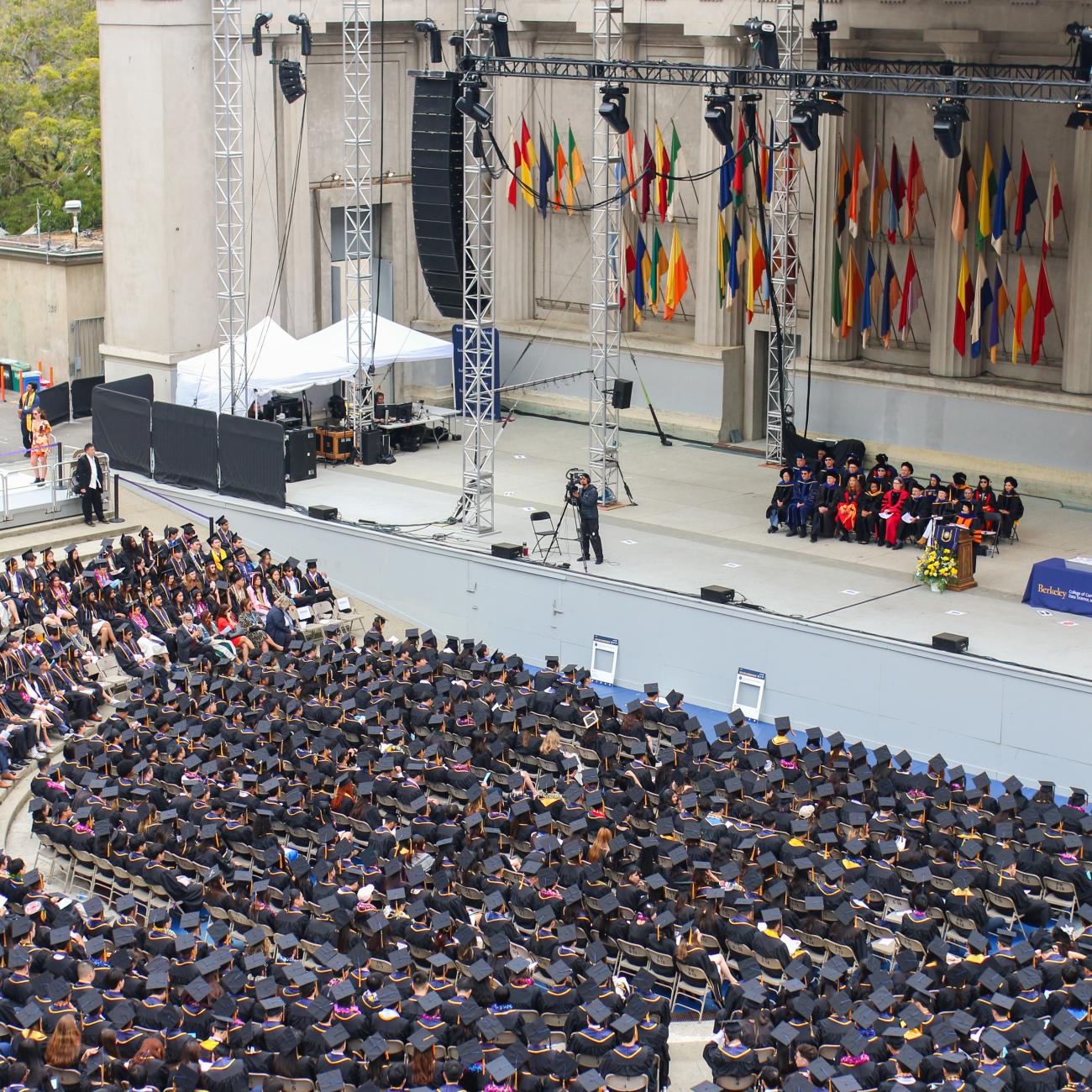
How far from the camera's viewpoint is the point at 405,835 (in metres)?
18.7

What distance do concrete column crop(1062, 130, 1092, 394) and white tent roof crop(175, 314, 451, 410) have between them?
10.8 metres

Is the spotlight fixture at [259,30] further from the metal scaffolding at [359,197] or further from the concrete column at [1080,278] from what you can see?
the concrete column at [1080,278]

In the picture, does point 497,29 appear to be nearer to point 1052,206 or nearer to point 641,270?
point 641,270

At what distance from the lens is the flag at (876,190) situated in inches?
1314

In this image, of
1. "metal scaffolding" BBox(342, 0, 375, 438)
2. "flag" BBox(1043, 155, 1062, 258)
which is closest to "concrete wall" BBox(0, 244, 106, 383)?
"metal scaffolding" BBox(342, 0, 375, 438)

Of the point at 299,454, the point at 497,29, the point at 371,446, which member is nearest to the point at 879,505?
the point at 497,29

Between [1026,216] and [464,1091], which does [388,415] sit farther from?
[464,1091]

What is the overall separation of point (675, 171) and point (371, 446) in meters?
7.55

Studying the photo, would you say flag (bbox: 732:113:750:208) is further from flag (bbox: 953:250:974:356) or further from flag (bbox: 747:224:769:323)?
flag (bbox: 953:250:974:356)

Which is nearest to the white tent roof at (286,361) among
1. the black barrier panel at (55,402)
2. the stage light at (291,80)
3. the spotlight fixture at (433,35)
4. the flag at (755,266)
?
the black barrier panel at (55,402)

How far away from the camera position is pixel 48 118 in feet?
166

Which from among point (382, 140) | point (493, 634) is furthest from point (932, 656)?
point (382, 140)

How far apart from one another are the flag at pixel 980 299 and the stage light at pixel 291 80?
38.5 ft

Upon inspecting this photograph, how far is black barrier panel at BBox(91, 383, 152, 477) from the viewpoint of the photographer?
32.4 meters
